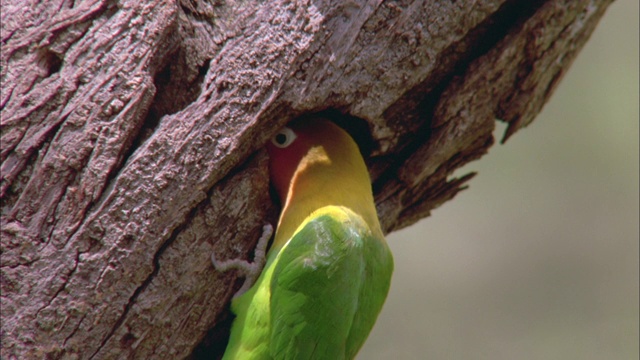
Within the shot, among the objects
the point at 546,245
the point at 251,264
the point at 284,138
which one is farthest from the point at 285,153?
the point at 546,245

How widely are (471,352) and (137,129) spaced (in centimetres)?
426

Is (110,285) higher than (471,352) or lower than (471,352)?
higher

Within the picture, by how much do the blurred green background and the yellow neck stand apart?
331 cm

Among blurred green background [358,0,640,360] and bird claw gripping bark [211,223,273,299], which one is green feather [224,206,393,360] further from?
blurred green background [358,0,640,360]

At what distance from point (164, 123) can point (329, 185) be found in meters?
0.79

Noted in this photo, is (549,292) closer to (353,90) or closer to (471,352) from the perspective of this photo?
(471,352)

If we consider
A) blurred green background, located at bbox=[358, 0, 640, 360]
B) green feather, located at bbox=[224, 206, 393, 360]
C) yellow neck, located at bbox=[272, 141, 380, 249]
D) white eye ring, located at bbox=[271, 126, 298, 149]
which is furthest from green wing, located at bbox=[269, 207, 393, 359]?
blurred green background, located at bbox=[358, 0, 640, 360]

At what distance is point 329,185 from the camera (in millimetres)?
3113

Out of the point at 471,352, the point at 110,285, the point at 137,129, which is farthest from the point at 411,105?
the point at 471,352

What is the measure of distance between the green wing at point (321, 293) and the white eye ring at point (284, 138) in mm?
327

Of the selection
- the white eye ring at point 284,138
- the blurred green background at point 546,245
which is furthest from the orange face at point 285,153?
the blurred green background at point 546,245

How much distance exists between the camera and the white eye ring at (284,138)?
2986mm

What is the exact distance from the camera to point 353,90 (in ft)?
9.41

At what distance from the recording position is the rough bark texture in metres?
2.51
